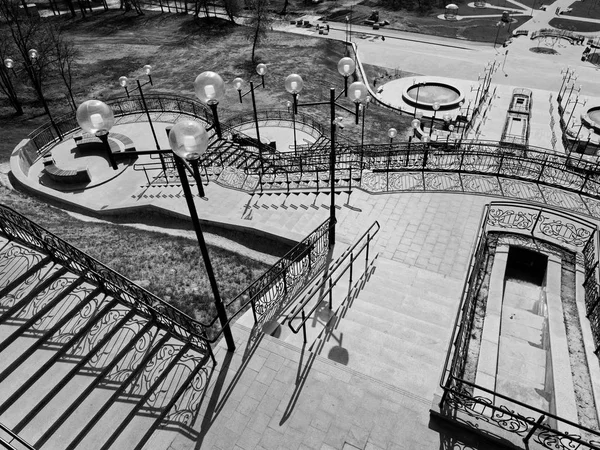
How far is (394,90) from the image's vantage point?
41.2 meters

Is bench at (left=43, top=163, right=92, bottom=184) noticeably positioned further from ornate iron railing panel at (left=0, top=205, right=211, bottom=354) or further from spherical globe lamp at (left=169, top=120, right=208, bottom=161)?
spherical globe lamp at (left=169, top=120, right=208, bottom=161)

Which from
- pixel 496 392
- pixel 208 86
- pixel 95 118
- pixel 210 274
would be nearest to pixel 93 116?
pixel 95 118

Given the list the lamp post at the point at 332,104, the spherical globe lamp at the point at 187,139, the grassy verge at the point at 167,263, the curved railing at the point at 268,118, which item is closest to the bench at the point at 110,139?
the curved railing at the point at 268,118

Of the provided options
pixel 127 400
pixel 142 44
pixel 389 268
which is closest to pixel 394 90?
pixel 142 44

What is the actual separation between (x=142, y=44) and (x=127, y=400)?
50.9m

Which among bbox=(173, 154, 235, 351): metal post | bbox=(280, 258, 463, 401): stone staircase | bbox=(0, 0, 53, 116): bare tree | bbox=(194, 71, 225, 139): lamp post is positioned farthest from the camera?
bbox=(0, 0, 53, 116): bare tree

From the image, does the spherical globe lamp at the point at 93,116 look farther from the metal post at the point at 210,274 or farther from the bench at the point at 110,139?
the bench at the point at 110,139

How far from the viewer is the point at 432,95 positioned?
4012 cm

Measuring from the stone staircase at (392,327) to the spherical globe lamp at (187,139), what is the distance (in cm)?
502

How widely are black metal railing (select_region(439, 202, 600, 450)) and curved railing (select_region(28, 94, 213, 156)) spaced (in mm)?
19705

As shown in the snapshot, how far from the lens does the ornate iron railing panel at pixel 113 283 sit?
7.76 meters

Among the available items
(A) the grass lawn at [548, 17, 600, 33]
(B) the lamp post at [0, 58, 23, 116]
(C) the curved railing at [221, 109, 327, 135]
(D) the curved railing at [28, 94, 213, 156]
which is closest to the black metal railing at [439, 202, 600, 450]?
(C) the curved railing at [221, 109, 327, 135]

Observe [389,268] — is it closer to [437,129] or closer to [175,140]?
[175,140]

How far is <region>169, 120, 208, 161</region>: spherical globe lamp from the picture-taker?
16.0 ft
